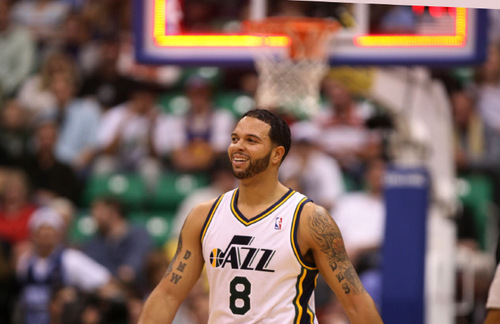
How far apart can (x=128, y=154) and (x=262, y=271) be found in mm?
7643

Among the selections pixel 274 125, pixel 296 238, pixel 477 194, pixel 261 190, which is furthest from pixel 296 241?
pixel 477 194

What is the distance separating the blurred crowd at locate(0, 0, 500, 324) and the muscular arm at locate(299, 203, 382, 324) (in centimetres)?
367

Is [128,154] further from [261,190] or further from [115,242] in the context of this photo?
[261,190]

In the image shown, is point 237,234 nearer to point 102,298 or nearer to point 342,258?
point 342,258

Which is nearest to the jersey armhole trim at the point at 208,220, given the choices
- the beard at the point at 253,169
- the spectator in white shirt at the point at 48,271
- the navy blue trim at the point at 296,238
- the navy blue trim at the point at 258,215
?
the navy blue trim at the point at 258,215

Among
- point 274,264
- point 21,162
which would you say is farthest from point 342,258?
point 21,162

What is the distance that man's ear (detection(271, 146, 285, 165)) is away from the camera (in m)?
5.08

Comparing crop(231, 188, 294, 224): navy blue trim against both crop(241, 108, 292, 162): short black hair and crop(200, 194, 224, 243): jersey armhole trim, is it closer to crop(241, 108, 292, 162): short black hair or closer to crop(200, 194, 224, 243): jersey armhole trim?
crop(200, 194, 224, 243): jersey armhole trim

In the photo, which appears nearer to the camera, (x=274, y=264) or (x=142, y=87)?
(x=274, y=264)

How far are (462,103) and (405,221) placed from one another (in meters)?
4.29

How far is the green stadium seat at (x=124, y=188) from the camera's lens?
40.1 feet

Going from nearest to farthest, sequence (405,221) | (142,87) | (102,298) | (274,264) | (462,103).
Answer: (274,264)
(405,221)
(102,298)
(462,103)
(142,87)

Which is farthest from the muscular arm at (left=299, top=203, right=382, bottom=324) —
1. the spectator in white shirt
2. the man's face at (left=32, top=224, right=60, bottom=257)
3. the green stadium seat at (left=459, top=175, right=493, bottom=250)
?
the green stadium seat at (left=459, top=175, right=493, bottom=250)

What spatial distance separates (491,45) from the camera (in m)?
11.7
